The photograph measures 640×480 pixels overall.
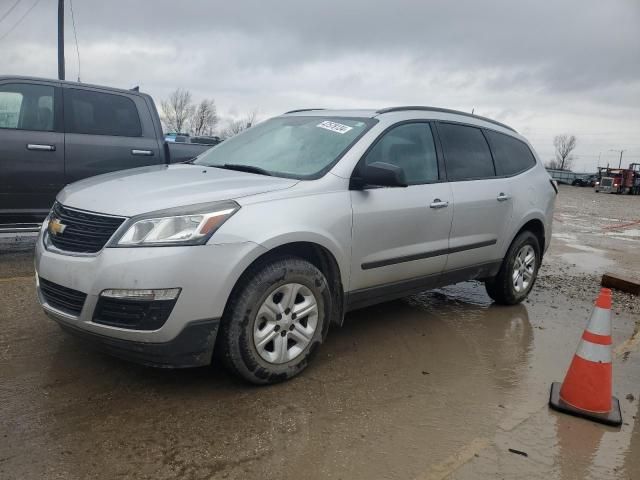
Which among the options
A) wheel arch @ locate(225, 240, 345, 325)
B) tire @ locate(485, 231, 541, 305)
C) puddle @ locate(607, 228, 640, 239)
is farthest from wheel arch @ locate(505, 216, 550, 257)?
puddle @ locate(607, 228, 640, 239)

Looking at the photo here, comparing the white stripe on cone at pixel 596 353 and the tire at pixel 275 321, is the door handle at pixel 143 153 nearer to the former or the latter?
the tire at pixel 275 321

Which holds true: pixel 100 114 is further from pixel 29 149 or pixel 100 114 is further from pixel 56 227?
pixel 56 227

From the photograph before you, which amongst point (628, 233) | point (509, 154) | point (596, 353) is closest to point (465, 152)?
point (509, 154)

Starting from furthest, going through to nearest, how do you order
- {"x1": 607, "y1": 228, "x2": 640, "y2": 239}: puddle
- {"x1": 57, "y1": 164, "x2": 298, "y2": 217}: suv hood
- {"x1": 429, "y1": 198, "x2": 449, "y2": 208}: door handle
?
1. {"x1": 607, "y1": 228, "x2": 640, "y2": 239}: puddle
2. {"x1": 429, "y1": 198, "x2": 449, "y2": 208}: door handle
3. {"x1": 57, "y1": 164, "x2": 298, "y2": 217}: suv hood

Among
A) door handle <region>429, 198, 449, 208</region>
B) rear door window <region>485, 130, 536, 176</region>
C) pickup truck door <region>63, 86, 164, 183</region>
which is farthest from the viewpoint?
pickup truck door <region>63, 86, 164, 183</region>

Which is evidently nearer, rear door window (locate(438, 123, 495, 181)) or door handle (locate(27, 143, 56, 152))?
rear door window (locate(438, 123, 495, 181))

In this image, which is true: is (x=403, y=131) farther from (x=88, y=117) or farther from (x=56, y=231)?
(x=88, y=117)

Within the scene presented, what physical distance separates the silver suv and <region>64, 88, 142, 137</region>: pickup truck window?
223 cm

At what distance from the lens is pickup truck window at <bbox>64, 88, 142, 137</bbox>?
600cm

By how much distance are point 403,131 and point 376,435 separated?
2316 mm

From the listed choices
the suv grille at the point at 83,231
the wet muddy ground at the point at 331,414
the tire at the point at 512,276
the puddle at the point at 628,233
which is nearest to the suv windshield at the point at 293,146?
the suv grille at the point at 83,231

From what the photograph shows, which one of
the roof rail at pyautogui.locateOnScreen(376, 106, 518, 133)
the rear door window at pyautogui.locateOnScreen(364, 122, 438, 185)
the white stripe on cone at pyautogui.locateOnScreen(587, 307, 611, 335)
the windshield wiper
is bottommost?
the white stripe on cone at pyautogui.locateOnScreen(587, 307, 611, 335)

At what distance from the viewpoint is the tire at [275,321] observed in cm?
310

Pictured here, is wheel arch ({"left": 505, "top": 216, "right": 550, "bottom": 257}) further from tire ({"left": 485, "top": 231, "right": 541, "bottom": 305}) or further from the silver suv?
the silver suv
